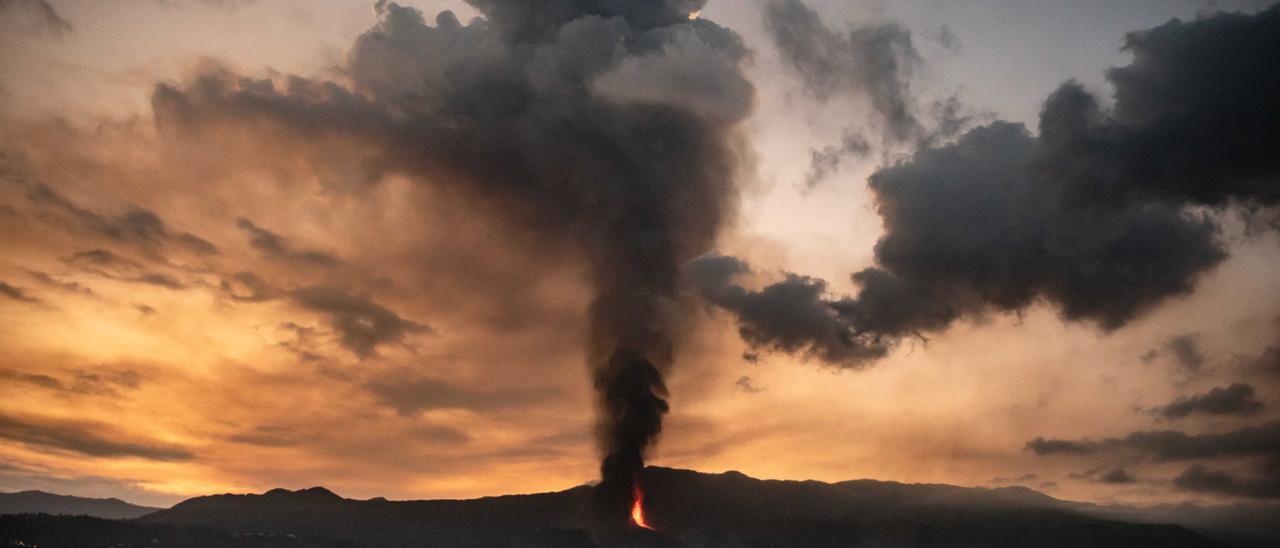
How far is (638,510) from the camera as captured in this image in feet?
476

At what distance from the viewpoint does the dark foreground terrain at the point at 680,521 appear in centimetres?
13812

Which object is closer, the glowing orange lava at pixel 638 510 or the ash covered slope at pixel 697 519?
the glowing orange lava at pixel 638 510

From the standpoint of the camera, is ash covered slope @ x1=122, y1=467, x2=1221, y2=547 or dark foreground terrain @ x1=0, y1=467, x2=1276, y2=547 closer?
dark foreground terrain @ x1=0, y1=467, x2=1276, y2=547

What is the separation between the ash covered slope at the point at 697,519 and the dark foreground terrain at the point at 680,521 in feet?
1.03

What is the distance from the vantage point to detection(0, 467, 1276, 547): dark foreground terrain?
13812 centimetres

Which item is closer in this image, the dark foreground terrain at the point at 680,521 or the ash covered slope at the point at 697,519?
the dark foreground terrain at the point at 680,521

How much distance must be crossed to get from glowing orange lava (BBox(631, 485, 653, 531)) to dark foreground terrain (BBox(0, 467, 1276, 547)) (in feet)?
16.9

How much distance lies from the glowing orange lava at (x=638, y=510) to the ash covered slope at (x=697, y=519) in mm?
5476

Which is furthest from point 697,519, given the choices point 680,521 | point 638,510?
point 638,510

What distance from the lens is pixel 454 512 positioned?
163m

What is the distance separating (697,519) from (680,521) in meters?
4.73

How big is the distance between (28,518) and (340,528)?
50467 mm

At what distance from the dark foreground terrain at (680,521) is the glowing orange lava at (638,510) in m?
5.14

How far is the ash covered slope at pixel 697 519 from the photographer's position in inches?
5714
